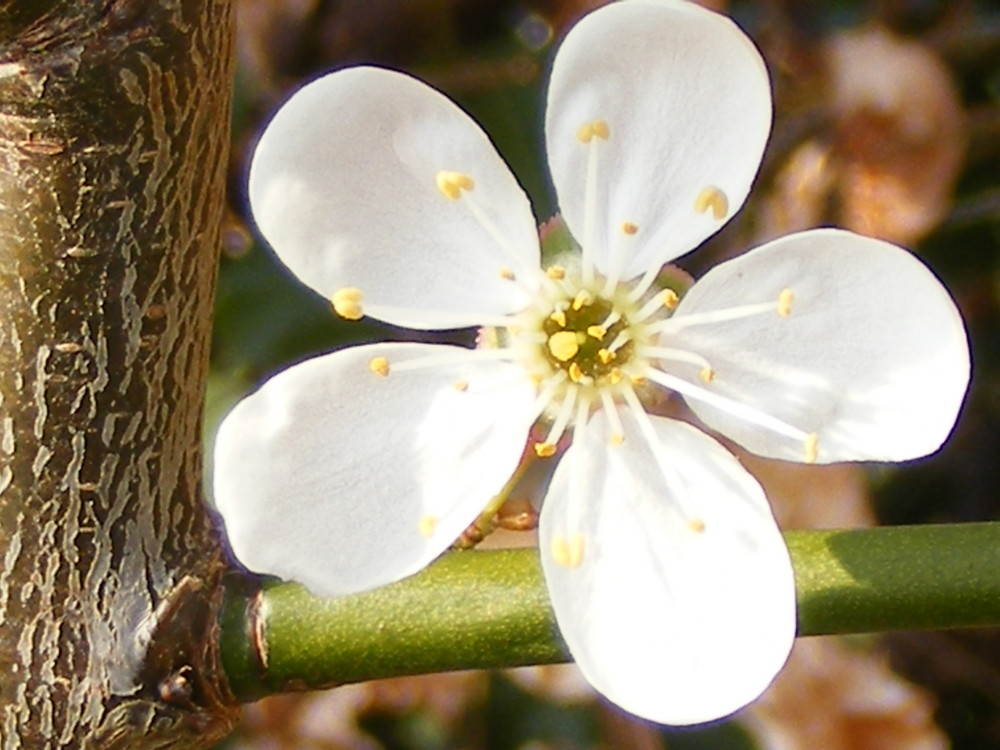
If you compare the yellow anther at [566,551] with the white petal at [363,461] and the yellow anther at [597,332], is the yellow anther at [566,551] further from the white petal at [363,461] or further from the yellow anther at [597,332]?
the yellow anther at [597,332]

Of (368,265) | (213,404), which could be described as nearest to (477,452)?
(368,265)

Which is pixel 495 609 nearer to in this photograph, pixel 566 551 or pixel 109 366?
pixel 566 551

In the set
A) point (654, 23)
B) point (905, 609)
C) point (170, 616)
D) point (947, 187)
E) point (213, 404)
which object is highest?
point (654, 23)

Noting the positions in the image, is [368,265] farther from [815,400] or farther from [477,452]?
[815,400]

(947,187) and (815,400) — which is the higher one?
(815,400)

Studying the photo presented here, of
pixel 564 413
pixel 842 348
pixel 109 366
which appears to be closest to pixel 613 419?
pixel 564 413

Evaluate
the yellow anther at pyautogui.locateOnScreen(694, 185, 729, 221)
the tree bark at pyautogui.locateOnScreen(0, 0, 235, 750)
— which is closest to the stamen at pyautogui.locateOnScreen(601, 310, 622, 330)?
the yellow anther at pyautogui.locateOnScreen(694, 185, 729, 221)
